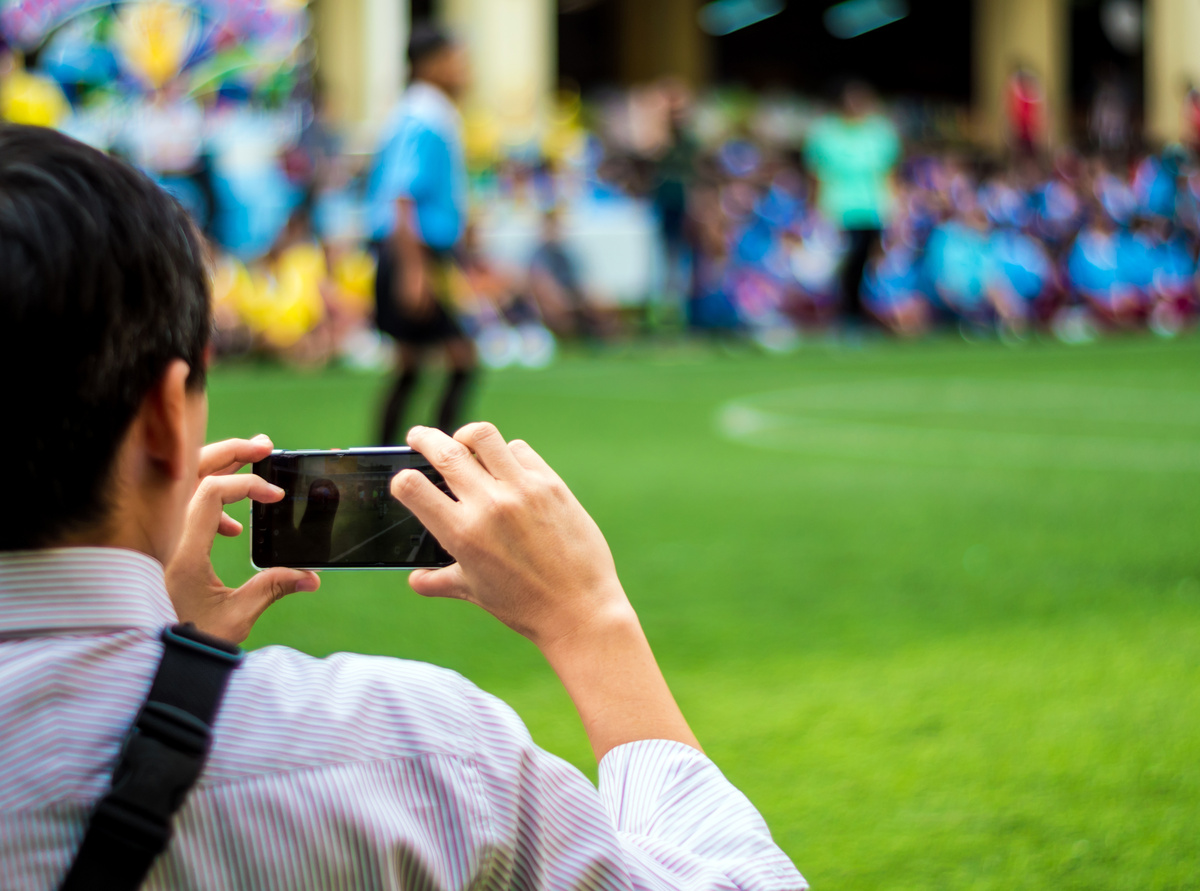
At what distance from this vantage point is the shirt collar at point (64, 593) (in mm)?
754

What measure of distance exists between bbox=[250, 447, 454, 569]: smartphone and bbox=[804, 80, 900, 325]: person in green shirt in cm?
1124

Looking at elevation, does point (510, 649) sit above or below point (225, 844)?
below

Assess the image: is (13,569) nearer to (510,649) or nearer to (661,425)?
(510,649)

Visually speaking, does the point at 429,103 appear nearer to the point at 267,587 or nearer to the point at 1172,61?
the point at 267,587

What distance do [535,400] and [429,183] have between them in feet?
9.55

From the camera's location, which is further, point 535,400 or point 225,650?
point 535,400

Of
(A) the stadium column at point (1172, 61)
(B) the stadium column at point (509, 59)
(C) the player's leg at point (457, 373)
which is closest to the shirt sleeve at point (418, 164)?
(C) the player's leg at point (457, 373)

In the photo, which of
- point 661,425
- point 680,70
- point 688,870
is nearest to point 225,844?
point 688,870

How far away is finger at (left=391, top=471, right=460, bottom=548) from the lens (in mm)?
951

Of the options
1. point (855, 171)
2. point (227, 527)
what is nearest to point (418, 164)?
point (227, 527)

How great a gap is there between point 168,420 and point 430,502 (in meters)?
0.22

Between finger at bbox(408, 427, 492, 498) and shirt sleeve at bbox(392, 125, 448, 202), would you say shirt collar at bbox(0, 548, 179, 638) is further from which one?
shirt sleeve at bbox(392, 125, 448, 202)

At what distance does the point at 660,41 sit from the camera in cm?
2838

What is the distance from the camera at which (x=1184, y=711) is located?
2439 mm
